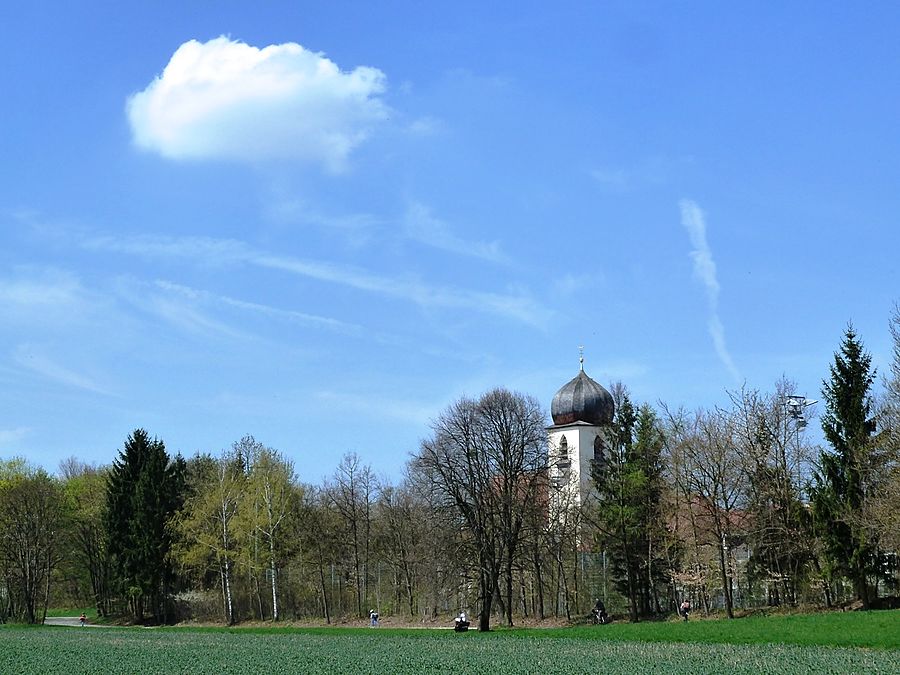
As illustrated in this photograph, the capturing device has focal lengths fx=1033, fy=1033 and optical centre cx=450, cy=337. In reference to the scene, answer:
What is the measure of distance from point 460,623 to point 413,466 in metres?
12.6

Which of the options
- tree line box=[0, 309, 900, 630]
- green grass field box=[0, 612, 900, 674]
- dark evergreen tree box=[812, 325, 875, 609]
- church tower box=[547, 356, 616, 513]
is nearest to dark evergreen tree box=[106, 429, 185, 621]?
tree line box=[0, 309, 900, 630]

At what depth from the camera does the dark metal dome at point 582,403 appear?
93500 millimetres

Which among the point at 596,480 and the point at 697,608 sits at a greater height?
the point at 596,480

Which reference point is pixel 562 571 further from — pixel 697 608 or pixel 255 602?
pixel 255 602

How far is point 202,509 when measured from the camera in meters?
74.4

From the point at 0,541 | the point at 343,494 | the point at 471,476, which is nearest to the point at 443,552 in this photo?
the point at 471,476

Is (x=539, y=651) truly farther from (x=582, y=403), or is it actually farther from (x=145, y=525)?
(x=582, y=403)

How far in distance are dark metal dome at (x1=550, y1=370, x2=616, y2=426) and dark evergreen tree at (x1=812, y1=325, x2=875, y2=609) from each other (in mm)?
42998

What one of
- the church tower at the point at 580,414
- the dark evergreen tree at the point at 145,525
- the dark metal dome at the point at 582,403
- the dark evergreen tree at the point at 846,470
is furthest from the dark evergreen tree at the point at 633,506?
the dark evergreen tree at the point at 145,525

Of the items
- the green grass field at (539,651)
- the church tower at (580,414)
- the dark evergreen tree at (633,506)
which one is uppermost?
the church tower at (580,414)

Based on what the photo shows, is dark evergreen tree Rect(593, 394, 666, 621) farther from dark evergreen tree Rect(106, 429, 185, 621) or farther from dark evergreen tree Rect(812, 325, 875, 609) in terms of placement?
dark evergreen tree Rect(106, 429, 185, 621)

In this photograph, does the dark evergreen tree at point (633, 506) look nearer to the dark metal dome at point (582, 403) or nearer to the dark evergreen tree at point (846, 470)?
the dark evergreen tree at point (846, 470)

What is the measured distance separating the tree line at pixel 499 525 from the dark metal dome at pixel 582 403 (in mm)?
22016

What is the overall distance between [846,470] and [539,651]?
21.1 metres
